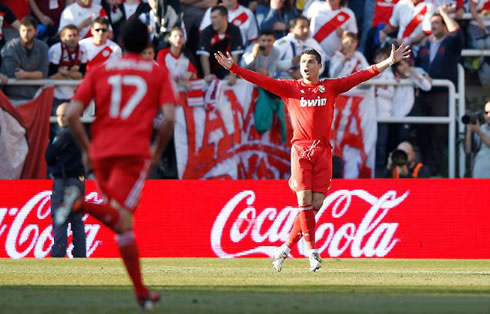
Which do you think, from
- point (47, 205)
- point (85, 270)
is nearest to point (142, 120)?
point (85, 270)

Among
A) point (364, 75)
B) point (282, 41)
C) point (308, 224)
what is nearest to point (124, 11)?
point (282, 41)

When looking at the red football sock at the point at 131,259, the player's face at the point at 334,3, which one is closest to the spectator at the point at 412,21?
the player's face at the point at 334,3

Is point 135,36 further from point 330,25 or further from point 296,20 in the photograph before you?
point 330,25

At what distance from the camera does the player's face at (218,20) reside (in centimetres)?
1945

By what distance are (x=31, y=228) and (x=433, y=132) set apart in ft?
25.1

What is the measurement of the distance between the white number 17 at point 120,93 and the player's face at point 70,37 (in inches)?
402

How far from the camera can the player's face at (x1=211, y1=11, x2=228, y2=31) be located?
19.4 metres

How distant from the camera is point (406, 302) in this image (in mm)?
9516

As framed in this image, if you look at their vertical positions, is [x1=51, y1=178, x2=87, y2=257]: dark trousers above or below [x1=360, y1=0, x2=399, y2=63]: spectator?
below

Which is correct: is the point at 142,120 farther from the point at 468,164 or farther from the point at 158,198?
the point at 468,164

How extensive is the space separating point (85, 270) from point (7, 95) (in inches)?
254

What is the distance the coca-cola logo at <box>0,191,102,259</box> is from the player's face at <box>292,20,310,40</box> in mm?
4801

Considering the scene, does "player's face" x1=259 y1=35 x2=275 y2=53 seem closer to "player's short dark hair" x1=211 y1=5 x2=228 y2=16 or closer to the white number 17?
"player's short dark hair" x1=211 y1=5 x2=228 y2=16

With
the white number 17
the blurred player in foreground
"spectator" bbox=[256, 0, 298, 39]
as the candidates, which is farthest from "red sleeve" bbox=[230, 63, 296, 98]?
"spectator" bbox=[256, 0, 298, 39]
